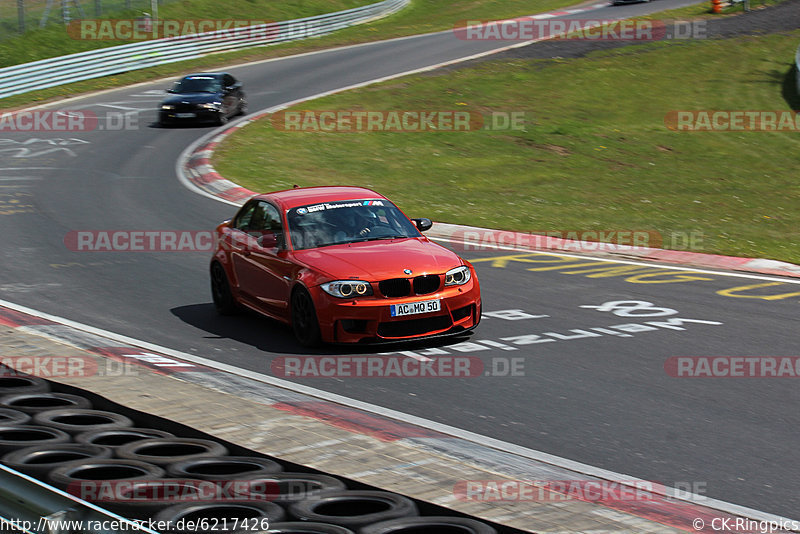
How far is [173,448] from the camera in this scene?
6.43m

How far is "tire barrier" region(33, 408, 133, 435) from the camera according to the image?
6.93 m

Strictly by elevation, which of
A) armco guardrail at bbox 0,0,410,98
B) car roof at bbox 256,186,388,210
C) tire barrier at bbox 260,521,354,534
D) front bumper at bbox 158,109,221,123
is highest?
armco guardrail at bbox 0,0,410,98

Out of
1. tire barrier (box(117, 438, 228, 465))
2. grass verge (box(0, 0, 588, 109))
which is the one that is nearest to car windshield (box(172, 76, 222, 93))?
grass verge (box(0, 0, 588, 109))

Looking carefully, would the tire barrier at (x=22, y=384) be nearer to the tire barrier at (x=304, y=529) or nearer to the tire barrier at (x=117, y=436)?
the tire barrier at (x=117, y=436)

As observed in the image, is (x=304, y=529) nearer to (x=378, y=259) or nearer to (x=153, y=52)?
(x=378, y=259)

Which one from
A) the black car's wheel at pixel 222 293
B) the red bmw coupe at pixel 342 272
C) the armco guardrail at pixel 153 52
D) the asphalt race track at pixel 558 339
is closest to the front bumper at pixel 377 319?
the red bmw coupe at pixel 342 272

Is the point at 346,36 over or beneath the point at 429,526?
over

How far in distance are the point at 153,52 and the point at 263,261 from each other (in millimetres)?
37198

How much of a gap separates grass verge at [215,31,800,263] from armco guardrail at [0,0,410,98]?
502 inches

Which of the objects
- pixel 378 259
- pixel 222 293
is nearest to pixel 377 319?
pixel 378 259

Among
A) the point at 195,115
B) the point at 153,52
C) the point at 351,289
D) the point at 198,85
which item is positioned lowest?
the point at 351,289

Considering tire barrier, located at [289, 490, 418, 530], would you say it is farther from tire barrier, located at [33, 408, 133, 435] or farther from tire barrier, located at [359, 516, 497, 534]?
tire barrier, located at [33, 408, 133, 435]

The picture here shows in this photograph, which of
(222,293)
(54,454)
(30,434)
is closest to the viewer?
(54,454)

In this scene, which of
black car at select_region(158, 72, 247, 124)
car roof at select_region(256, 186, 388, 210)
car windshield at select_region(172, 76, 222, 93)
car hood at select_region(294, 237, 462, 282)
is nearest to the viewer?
car hood at select_region(294, 237, 462, 282)
